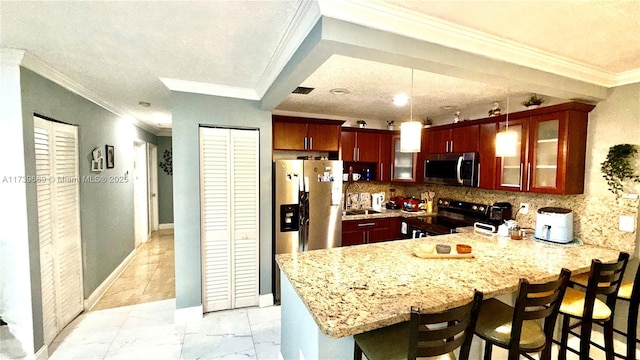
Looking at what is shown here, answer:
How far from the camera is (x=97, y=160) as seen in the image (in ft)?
10.4

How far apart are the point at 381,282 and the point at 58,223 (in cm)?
293

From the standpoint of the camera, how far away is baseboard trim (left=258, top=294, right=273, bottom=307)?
3.09 meters

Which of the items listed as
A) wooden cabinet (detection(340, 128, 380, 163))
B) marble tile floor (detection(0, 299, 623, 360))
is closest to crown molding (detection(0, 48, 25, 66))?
marble tile floor (detection(0, 299, 623, 360))

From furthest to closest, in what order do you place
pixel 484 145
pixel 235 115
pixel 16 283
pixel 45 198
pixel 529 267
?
1. pixel 484 145
2. pixel 235 115
3. pixel 45 198
4. pixel 16 283
5. pixel 529 267

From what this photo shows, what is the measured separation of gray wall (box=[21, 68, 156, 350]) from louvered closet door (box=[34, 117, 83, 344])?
104 mm

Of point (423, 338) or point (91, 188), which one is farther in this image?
point (91, 188)

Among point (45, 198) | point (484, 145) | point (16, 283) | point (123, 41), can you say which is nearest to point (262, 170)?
point (123, 41)

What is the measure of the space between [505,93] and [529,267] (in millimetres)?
1920

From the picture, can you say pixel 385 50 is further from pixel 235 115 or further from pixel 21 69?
pixel 21 69

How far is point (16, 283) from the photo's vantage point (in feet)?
6.69

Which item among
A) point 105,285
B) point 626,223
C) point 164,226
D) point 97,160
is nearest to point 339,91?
point 626,223

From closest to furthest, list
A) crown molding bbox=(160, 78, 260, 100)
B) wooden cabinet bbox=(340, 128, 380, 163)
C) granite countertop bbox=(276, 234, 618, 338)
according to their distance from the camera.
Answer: granite countertop bbox=(276, 234, 618, 338) < crown molding bbox=(160, 78, 260, 100) < wooden cabinet bbox=(340, 128, 380, 163)

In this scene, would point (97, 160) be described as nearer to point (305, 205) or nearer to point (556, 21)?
point (305, 205)

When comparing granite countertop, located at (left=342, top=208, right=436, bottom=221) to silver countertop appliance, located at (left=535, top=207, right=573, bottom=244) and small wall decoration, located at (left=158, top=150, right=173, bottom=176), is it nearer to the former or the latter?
silver countertop appliance, located at (left=535, top=207, right=573, bottom=244)
